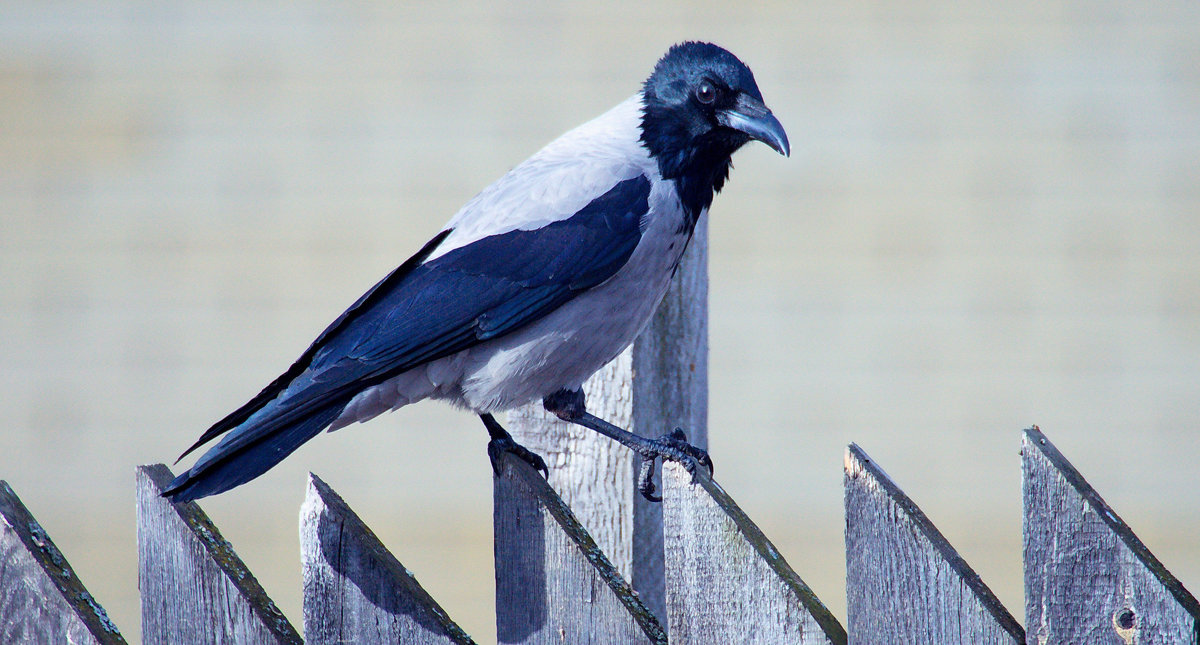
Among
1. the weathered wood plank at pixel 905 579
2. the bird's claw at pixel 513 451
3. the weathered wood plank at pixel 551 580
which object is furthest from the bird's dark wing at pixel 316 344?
the weathered wood plank at pixel 905 579

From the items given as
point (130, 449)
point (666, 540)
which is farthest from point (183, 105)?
point (666, 540)

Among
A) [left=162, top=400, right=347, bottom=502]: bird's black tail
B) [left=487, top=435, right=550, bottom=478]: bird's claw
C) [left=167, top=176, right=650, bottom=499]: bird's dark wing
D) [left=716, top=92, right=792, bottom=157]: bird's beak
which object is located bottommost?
[left=162, top=400, right=347, bottom=502]: bird's black tail

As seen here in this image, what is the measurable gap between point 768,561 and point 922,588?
204mm

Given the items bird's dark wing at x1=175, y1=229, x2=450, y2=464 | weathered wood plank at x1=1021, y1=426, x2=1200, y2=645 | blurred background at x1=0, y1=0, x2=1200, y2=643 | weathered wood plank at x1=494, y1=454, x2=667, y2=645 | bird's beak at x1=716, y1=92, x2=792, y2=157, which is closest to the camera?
weathered wood plank at x1=1021, y1=426, x2=1200, y2=645

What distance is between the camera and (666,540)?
1.67 m

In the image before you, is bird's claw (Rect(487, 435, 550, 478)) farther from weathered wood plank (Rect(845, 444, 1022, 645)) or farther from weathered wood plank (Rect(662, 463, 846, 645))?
weathered wood plank (Rect(845, 444, 1022, 645))

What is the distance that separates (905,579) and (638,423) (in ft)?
2.85

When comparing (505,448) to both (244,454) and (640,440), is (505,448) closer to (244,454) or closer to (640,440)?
(640,440)

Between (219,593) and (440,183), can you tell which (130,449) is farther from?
(219,593)

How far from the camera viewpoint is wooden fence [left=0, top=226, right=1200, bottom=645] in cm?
145

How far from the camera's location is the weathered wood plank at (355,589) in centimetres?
177

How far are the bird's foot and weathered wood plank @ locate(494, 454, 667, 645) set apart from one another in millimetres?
371

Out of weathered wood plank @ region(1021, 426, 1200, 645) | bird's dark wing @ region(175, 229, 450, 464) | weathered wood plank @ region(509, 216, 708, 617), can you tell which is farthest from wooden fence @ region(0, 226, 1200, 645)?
weathered wood plank @ region(509, 216, 708, 617)

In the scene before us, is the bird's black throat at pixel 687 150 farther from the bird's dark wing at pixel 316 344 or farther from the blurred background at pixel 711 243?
the blurred background at pixel 711 243
